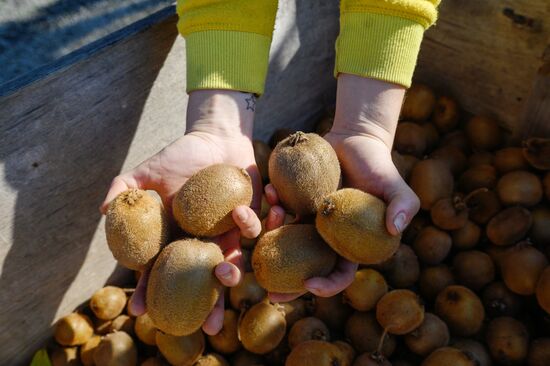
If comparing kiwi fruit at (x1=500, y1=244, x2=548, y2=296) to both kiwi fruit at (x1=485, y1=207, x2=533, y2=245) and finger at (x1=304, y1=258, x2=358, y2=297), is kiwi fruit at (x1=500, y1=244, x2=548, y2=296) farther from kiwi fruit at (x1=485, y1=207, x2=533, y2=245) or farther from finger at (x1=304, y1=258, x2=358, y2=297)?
finger at (x1=304, y1=258, x2=358, y2=297)

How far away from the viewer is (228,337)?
2100 mm

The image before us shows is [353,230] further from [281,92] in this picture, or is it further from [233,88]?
[281,92]

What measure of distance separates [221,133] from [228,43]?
1.12ft

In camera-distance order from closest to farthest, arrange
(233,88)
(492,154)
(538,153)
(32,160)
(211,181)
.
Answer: (211,181) < (32,160) < (233,88) < (538,153) < (492,154)

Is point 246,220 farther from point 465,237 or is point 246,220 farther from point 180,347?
point 465,237

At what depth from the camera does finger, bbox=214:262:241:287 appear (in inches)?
60.2

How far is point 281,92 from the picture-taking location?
9.02 ft

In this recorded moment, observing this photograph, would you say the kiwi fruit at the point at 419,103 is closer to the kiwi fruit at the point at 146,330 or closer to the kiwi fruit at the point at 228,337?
the kiwi fruit at the point at 228,337

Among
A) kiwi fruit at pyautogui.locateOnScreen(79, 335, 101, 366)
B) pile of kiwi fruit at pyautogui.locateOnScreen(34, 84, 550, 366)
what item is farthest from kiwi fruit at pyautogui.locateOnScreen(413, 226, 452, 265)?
kiwi fruit at pyautogui.locateOnScreen(79, 335, 101, 366)

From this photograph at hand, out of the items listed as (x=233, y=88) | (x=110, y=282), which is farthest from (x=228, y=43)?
(x=110, y=282)

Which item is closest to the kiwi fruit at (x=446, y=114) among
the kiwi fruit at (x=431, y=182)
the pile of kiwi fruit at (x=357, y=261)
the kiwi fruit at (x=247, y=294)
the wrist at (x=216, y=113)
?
the pile of kiwi fruit at (x=357, y=261)

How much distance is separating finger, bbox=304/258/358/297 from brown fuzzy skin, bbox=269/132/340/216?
20 cm

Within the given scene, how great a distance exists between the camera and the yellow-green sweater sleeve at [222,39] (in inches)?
76.6

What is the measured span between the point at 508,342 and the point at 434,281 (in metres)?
0.37
